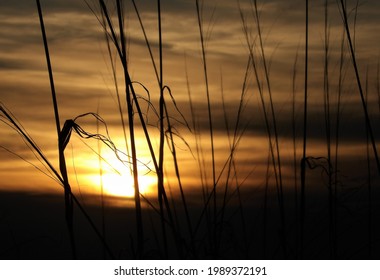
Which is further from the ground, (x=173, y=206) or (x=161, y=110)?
(x=161, y=110)

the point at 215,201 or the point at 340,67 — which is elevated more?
the point at 340,67

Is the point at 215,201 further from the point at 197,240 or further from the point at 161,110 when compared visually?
the point at 161,110

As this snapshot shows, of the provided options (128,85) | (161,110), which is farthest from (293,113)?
(128,85)

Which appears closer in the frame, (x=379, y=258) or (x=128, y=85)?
(x=128, y=85)

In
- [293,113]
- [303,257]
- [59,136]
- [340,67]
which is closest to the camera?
[59,136]

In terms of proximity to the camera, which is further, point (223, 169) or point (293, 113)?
point (293, 113)

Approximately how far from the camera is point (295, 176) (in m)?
1.86

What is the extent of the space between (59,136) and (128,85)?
190 mm

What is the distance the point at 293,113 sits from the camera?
1895 mm

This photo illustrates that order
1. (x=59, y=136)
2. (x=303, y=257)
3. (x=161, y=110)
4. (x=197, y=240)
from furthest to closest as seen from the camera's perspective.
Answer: (x=303, y=257), (x=197, y=240), (x=161, y=110), (x=59, y=136)

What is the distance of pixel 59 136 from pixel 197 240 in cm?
57
